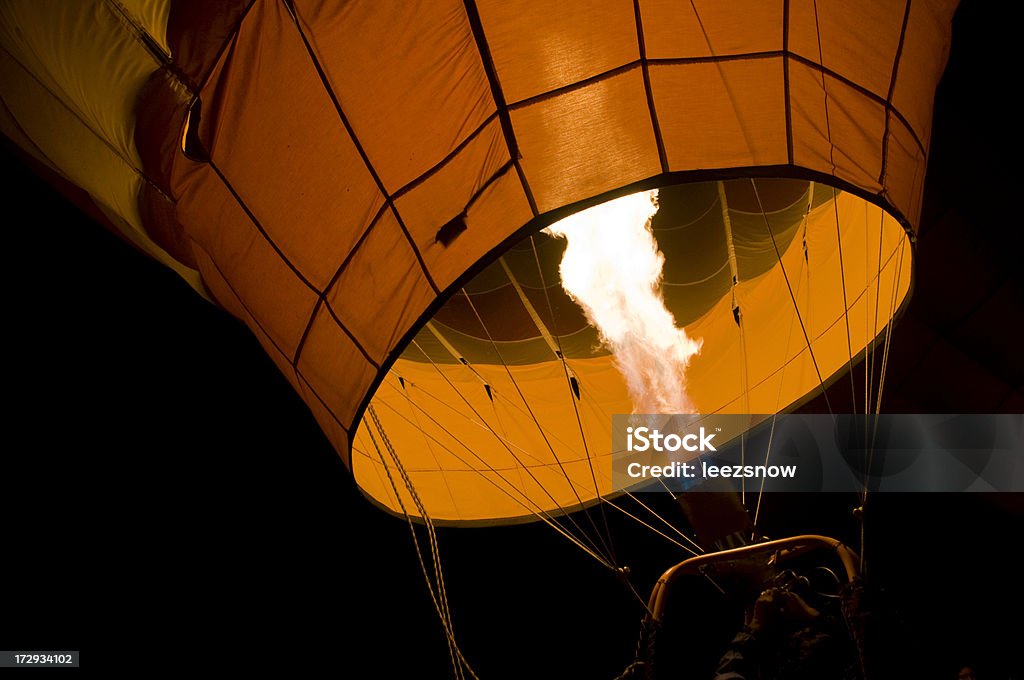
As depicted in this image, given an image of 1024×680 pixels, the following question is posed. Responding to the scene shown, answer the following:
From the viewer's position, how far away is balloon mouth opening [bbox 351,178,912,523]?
232cm

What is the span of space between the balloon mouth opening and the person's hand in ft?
2.21

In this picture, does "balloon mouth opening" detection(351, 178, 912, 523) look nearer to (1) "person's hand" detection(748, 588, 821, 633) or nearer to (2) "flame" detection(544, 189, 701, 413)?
(2) "flame" detection(544, 189, 701, 413)

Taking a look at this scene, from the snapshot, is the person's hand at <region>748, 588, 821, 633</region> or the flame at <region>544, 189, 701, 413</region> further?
the flame at <region>544, 189, 701, 413</region>

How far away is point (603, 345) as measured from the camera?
2717 millimetres

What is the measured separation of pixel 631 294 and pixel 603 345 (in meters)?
0.38

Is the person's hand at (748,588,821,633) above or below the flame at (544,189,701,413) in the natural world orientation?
below

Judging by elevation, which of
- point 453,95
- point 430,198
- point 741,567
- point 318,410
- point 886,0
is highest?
point 886,0

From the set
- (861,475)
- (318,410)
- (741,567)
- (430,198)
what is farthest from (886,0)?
(861,475)

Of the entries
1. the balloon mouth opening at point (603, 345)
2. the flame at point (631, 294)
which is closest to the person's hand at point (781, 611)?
the balloon mouth opening at point (603, 345)

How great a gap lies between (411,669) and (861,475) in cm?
227

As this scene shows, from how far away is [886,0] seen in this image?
152 cm

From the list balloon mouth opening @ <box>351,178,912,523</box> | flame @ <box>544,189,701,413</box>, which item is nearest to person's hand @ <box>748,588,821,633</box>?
balloon mouth opening @ <box>351,178,912,523</box>

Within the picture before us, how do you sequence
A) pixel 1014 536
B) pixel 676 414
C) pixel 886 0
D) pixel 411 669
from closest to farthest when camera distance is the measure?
pixel 886 0 < pixel 676 414 < pixel 1014 536 < pixel 411 669

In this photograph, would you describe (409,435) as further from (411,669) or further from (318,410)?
(411,669)
